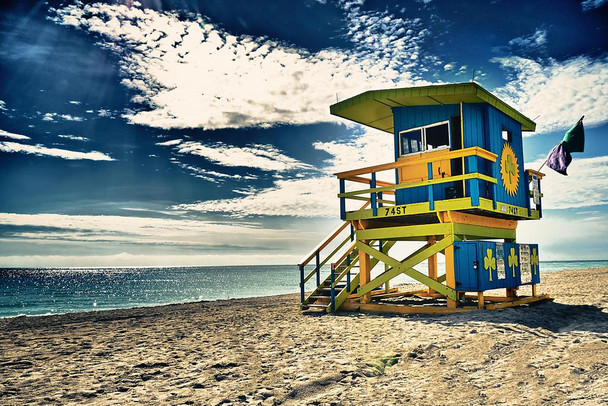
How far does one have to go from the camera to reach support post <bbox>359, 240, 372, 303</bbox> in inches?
472

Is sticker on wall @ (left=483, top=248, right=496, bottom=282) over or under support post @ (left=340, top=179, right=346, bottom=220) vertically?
under

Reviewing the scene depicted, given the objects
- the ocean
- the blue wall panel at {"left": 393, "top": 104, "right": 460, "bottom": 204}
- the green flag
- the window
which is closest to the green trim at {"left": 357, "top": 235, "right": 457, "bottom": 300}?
the blue wall panel at {"left": 393, "top": 104, "right": 460, "bottom": 204}

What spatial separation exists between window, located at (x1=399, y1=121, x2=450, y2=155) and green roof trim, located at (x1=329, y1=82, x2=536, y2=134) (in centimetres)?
68

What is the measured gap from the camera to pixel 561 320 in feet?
29.0

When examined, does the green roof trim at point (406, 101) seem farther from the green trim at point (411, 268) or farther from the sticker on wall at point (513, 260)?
the sticker on wall at point (513, 260)

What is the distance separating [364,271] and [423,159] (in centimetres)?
360

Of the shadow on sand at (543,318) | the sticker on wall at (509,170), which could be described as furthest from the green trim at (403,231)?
the sticker on wall at (509,170)

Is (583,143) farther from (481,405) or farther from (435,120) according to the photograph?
(481,405)

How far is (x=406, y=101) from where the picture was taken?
472 inches

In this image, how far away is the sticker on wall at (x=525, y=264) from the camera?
12452mm

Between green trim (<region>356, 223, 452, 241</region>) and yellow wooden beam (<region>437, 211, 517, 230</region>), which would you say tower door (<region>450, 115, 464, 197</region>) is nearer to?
yellow wooden beam (<region>437, 211, 517, 230</region>)

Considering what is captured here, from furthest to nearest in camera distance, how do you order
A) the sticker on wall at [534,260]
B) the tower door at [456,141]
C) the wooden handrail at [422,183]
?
1. the sticker on wall at [534,260]
2. the tower door at [456,141]
3. the wooden handrail at [422,183]

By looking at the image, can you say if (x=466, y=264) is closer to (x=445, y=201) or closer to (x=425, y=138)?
(x=445, y=201)

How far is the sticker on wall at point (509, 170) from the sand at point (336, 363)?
3.80 m
